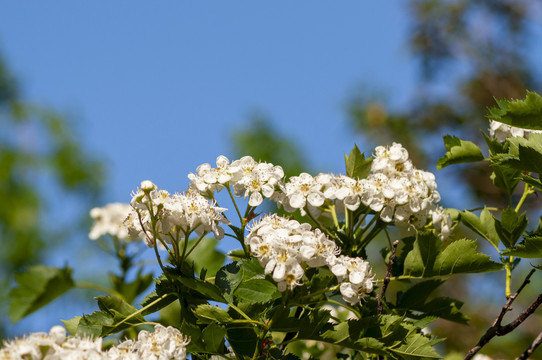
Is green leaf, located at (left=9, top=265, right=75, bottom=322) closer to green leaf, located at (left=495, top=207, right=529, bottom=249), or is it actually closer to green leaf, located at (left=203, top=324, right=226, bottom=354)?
green leaf, located at (left=203, top=324, right=226, bottom=354)

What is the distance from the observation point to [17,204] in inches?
680

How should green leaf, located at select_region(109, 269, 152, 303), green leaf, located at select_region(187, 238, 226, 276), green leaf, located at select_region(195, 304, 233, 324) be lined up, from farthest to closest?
green leaf, located at select_region(109, 269, 152, 303)
green leaf, located at select_region(187, 238, 226, 276)
green leaf, located at select_region(195, 304, 233, 324)

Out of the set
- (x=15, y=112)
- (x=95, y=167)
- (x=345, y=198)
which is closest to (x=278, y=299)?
(x=345, y=198)

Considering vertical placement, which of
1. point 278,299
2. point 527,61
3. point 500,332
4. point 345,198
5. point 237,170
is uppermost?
point 527,61

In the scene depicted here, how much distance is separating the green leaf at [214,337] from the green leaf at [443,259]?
0.54m

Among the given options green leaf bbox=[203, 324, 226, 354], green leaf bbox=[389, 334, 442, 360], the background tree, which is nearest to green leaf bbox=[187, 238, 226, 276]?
green leaf bbox=[203, 324, 226, 354]

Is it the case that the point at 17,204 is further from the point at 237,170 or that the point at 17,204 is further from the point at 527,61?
the point at 237,170

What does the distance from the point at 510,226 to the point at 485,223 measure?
0.09 metres

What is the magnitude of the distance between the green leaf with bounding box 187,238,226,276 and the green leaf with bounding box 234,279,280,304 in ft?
1.65

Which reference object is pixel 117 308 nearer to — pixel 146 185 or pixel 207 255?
pixel 146 185

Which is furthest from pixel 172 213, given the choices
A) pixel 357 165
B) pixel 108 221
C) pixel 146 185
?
pixel 108 221

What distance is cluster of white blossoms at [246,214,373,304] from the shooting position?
1.29 m

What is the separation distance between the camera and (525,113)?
4.64ft

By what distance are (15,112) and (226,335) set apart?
20357 mm
